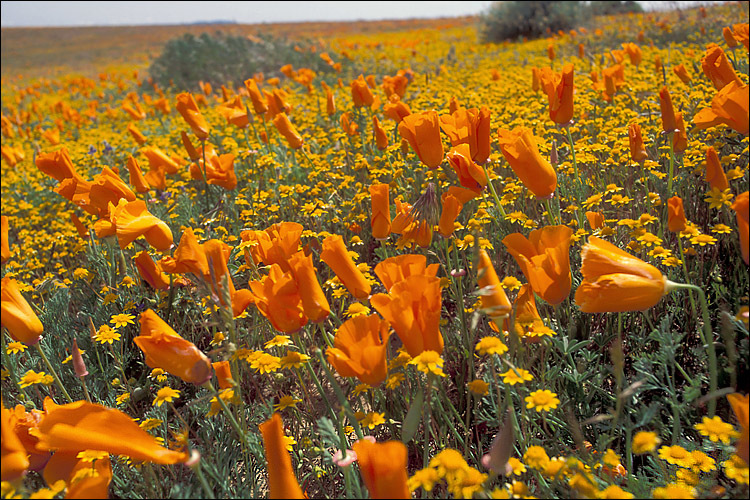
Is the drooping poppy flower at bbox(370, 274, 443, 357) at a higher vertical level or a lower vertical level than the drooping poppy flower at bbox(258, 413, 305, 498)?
higher

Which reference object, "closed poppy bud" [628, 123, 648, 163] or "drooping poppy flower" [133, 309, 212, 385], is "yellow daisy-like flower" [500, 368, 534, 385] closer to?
"drooping poppy flower" [133, 309, 212, 385]

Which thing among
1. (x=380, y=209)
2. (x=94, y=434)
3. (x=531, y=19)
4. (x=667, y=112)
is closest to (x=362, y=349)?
(x=94, y=434)

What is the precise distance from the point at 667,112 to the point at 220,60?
12552 millimetres

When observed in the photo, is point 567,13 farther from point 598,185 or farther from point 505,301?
point 505,301

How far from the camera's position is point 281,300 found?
4.25 feet

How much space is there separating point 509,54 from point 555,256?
10074 millimetres

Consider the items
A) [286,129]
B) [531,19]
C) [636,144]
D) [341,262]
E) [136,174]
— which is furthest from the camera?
[531,19]

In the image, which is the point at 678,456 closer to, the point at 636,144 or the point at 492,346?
the point at 492,346

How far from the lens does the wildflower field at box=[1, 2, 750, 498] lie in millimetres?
1175

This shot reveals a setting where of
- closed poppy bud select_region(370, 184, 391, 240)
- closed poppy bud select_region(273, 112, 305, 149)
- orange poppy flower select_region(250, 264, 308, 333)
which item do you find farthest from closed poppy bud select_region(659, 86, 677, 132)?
closed poppy bud select_region(273, 112, 305, 149)

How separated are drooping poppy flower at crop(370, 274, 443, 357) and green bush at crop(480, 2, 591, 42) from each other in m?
14.6

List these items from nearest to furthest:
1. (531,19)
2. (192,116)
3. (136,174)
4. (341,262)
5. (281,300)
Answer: (281,300) → (341,262) → (136,174) → (192,116) → (531,19)

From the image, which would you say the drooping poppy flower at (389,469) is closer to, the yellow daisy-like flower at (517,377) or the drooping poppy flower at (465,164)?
the yellow daisy-like flower at (517,377)

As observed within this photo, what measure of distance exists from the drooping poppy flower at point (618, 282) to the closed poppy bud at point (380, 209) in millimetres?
699
